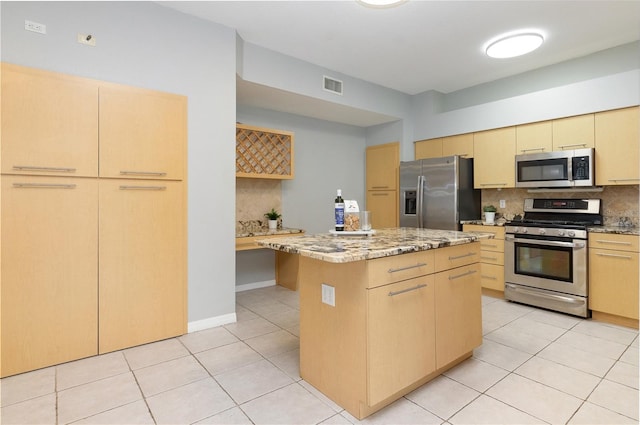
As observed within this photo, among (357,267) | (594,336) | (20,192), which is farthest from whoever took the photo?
(594,336)

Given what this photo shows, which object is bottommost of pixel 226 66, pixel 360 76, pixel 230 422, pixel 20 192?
pixel 230 422

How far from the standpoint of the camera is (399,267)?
1.87m

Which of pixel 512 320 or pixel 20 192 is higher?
pixel 20 192

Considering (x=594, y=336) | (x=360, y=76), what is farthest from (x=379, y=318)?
(x=360, y=76)

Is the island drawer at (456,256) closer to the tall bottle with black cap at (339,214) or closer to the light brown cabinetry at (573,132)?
the tall bottle with black cap at (339,214)

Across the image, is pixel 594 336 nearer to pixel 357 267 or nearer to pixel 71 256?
pixel 357 267

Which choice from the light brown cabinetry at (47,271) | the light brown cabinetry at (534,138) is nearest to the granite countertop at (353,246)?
the light brown cabinetry at (47,271)

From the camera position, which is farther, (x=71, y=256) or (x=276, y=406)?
(x=71, y=256)

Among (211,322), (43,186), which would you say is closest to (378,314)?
(211,322)

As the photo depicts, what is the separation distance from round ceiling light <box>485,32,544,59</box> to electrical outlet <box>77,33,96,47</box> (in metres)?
3.63

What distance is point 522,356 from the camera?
252cm

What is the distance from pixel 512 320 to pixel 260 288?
9.75ft

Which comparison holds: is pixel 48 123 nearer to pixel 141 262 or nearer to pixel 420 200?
pixel 141 262

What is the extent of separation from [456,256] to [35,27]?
10.8 ft
